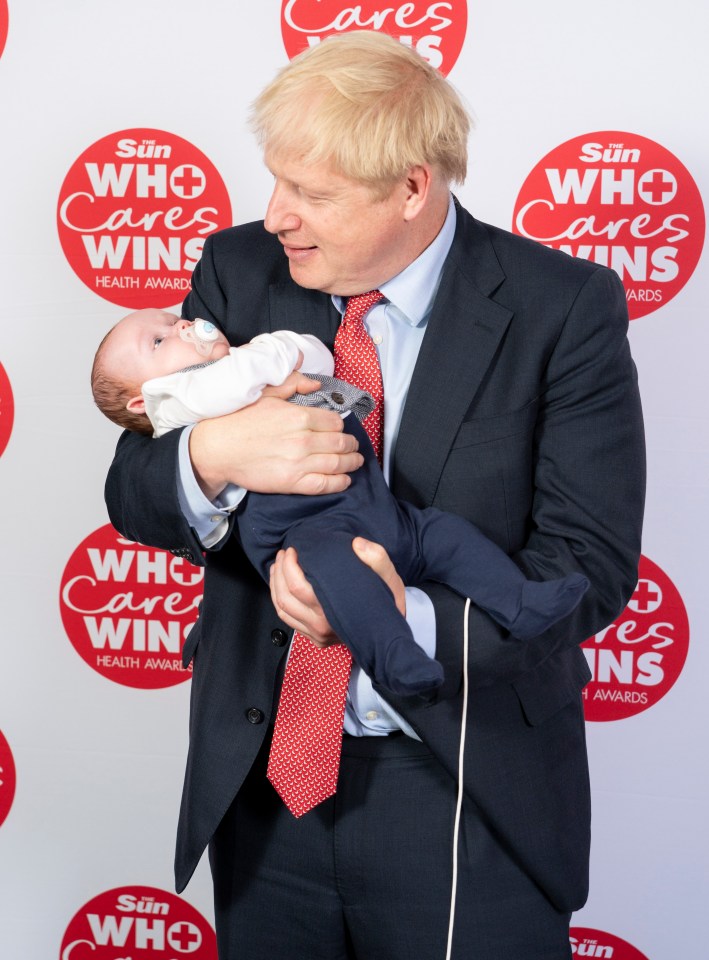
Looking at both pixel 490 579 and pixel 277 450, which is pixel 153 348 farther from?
pixel 490 579

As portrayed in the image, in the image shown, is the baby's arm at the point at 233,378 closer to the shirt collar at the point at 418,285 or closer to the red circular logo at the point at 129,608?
the shirt collar at the point at 418,285

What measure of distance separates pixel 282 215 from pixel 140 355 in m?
0.31

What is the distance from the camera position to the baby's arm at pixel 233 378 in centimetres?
154

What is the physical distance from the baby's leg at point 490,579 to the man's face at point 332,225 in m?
0.37

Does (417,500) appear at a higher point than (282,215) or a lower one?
lower

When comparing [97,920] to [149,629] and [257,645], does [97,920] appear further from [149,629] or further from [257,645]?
[257,645]

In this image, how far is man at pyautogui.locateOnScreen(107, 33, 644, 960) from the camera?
4.96 ft

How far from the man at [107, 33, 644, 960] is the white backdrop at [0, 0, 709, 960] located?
2.61 feet

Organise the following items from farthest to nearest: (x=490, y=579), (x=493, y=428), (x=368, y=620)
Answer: (x=493, y=428) < (x=490, y=579) < (x=368, y=620)

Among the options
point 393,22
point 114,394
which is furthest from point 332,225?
point 393,22

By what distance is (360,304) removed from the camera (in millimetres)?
1652

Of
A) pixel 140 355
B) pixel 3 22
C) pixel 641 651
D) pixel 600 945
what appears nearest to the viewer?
pixel 140 355

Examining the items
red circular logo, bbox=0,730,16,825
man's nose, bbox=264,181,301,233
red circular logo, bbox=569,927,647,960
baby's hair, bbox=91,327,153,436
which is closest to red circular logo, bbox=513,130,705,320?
man's nose, bbox=264,181,301,233

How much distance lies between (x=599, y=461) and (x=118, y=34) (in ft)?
5.04
